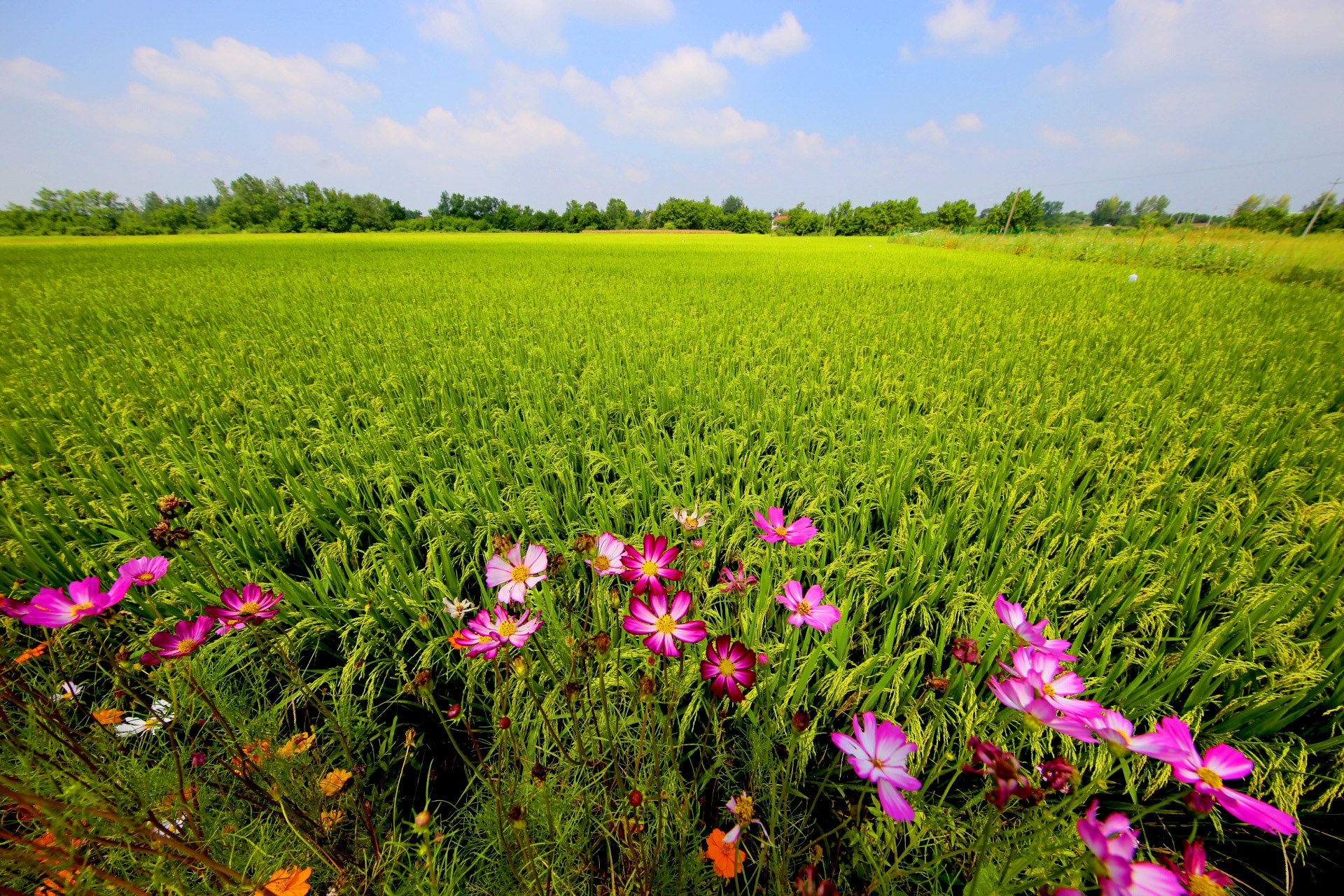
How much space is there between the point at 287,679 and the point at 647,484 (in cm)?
130

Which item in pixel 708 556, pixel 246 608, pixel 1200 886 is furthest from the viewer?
pixel 708 556

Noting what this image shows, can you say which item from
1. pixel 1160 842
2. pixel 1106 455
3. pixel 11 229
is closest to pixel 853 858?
pixel 1160 842

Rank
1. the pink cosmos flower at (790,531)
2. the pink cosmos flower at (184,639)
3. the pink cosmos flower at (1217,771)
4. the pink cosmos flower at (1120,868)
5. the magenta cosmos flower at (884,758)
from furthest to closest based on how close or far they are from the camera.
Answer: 1. the pink cosmos flower at (790,531)
2. the pink cosmos flower at (184,639)
3. the magenta cosmos flower at (884,758)
4. the pink cosmos flower at (1217,771)
5. the pink cosmos flower at (1120,868)

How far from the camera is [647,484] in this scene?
6.32ft

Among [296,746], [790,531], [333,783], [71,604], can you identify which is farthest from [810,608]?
[71,604]

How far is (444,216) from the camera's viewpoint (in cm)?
5206

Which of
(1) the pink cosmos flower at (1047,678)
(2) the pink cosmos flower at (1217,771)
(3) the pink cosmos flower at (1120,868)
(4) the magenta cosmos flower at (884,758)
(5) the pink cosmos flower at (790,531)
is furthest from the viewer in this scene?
(5) the pink cosmos flower at (790,531)

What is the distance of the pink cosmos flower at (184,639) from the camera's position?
2.98 feet

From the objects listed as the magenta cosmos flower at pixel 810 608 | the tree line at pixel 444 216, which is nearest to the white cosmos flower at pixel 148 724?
the magenta cosmos flower at pixel 810 608

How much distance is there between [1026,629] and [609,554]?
0.76 m

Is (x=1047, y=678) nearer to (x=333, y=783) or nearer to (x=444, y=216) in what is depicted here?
(x=333, y=783)

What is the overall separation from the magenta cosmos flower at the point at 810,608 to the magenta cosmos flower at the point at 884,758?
0.18 metres

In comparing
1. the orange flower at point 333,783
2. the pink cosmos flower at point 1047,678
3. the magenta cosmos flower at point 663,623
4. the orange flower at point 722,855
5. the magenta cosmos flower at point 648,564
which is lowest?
the orange flower at point 333,783

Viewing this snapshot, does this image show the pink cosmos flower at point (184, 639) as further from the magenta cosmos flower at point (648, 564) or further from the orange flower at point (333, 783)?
the magenta cosmos flower at point (648, 564)
